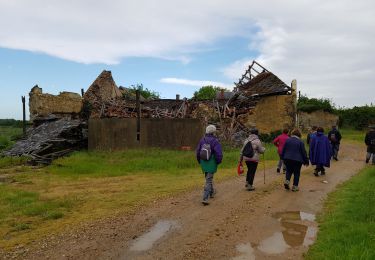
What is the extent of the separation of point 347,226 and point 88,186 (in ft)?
29.1

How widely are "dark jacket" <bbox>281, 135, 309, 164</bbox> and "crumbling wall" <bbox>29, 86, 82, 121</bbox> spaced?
2130 cm

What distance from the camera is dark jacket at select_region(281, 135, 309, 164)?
1099cm

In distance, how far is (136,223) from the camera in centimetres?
833

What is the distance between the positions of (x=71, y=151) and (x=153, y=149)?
4644 millimetres

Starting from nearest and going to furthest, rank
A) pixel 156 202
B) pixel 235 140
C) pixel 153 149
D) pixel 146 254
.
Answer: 1. pixel 146 254
2. pixel 156 202
3. pixel 153 149
4. pixel 235 140

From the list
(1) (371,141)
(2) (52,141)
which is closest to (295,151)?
(1) (371,141)

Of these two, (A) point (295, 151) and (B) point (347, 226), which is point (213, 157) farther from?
(B) point (347, 226)

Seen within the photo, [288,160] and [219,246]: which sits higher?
[288,160]

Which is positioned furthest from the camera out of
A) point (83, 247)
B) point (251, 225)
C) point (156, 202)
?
point (156, 202)

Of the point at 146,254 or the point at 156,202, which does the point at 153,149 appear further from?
the point at 146,254

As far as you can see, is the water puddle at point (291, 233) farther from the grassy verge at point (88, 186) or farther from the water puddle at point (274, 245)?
the grassy verge at point (88, 186)

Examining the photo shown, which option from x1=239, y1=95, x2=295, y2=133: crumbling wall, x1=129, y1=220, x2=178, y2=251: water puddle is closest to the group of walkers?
x1=129, y1=220, x2=178, y2=251: water puddle

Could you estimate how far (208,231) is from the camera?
24.7 feet

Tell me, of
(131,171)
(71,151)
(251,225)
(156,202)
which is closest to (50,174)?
(131,171)
